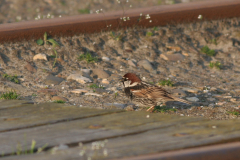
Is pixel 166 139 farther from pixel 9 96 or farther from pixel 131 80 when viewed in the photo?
pixel 9 96

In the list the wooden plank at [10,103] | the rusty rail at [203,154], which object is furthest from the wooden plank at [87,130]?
the wooden plank at [10,103]

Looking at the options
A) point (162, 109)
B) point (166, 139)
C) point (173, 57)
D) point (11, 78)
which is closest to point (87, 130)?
point (166, 139)

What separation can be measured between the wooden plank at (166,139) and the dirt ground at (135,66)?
91 centimetres

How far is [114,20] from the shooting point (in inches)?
329

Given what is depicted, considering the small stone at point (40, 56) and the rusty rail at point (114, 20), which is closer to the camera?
the small stone at point (40, 56)

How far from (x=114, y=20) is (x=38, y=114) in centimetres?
412

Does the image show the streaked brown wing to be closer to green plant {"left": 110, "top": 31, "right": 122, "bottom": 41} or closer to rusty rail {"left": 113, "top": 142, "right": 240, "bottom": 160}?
rusty rail {"left": 113, "top": 142, "right": 240, "bottom": 160}

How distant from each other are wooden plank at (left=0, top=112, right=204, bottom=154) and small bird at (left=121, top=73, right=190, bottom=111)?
848 mm

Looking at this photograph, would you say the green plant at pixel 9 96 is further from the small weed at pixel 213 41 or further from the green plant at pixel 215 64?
the small weed at pixel 213 41

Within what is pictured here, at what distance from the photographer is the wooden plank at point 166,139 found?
3.34 meters

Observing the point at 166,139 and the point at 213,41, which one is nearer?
the point at 166,139

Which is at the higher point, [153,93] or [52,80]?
[52,80]

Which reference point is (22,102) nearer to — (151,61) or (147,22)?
(151,61)

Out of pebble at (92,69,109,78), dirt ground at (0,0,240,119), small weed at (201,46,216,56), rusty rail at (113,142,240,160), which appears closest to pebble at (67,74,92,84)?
dirt ground at (0,0,240,119)
